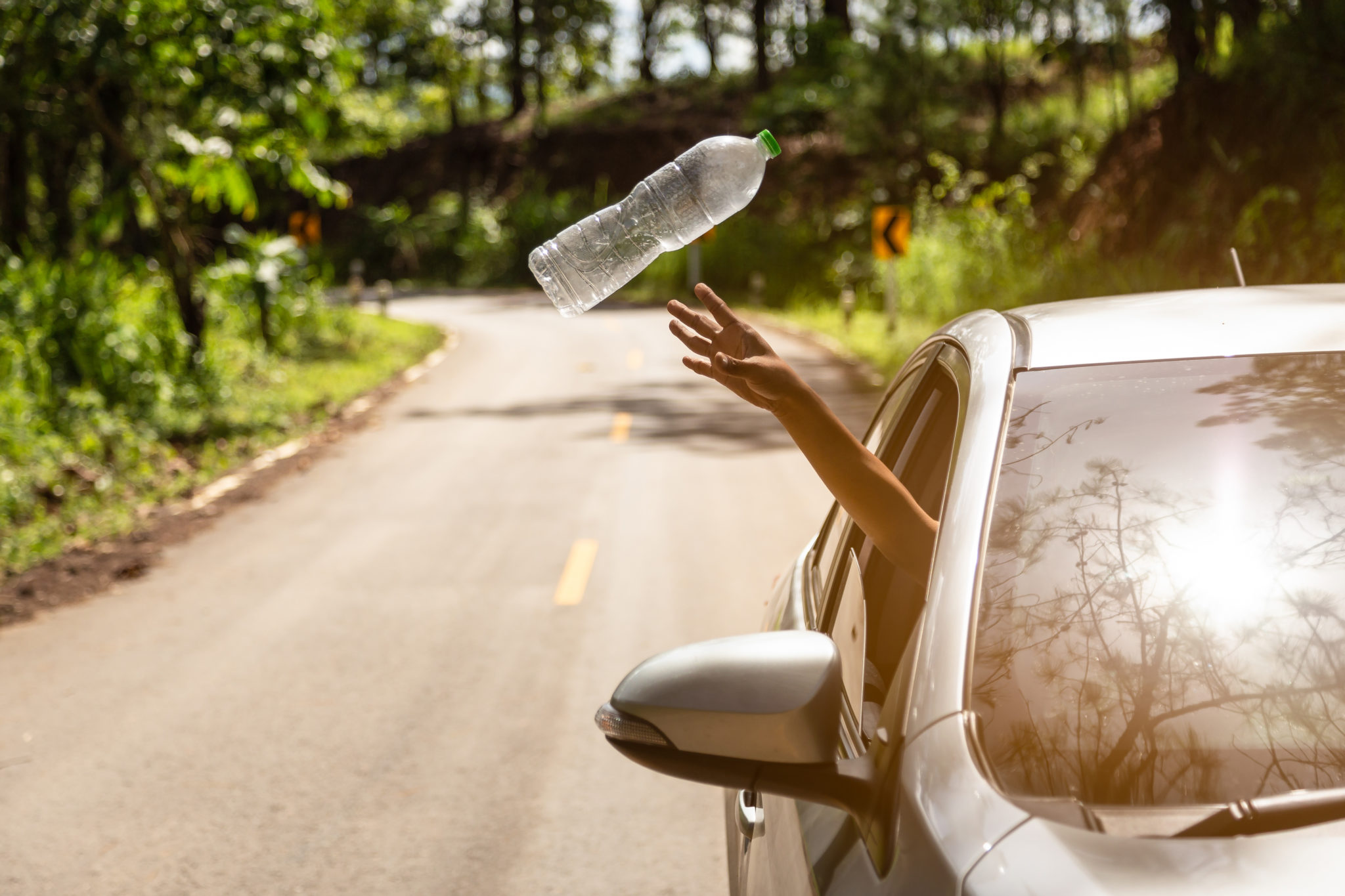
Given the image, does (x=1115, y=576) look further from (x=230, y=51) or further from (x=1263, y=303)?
(x=230, y=51)

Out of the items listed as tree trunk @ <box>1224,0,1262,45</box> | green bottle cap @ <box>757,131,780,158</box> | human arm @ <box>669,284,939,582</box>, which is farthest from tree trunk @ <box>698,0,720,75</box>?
human arm @ <box>669,284,939,582</box>

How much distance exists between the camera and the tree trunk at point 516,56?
58394mm

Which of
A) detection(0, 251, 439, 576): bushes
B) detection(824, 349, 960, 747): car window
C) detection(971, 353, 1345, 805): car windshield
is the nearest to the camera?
detection(971, 353, 1345, 805): car windshield

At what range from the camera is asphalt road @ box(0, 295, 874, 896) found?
4164 mm

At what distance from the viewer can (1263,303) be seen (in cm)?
226

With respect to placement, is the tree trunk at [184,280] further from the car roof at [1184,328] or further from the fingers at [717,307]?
the car roof at [1184,328]

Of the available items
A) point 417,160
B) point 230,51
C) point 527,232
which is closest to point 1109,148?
point 230,51

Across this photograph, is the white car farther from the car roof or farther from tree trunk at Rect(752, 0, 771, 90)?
tree trunk at Rect(752, 0, 771, 90)

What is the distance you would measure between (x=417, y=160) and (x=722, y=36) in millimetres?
25530

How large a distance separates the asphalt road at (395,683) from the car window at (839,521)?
1.36 m

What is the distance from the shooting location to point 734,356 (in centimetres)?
238

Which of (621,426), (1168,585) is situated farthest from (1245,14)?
(1168,585)

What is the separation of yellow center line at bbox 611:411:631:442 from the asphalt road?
0.97 metres

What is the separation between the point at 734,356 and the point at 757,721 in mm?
898
